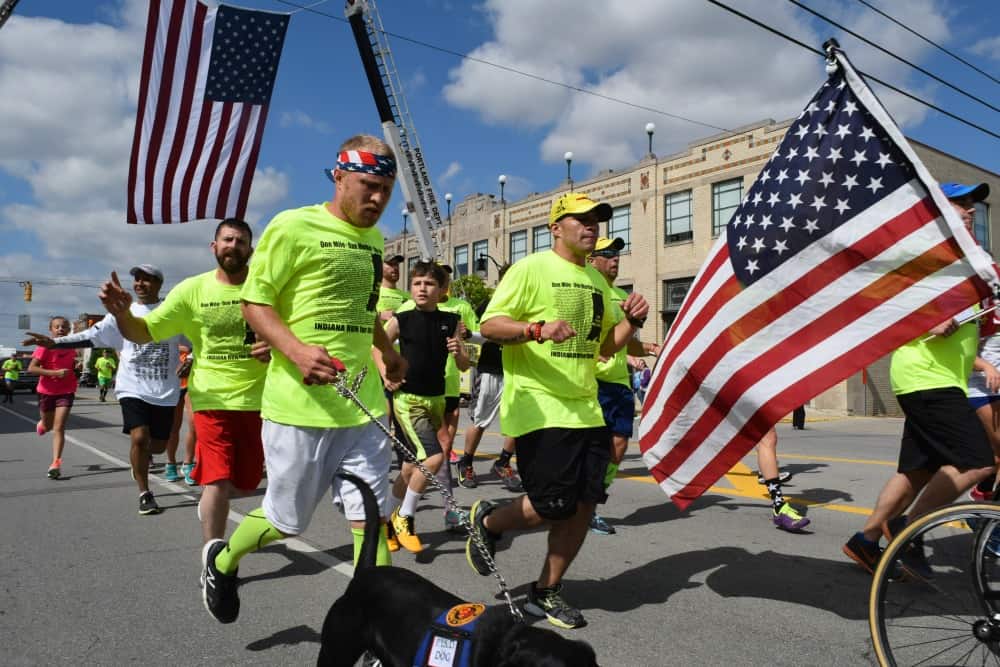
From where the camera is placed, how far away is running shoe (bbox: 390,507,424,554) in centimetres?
497

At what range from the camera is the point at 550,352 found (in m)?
3.78

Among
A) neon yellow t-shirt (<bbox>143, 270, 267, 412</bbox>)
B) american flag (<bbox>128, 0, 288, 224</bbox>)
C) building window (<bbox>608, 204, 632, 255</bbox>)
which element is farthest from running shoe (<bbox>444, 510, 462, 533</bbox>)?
building window (<bbox>608, 204, 632, 255</bbox>)

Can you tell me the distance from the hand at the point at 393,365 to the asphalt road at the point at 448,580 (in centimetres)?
129

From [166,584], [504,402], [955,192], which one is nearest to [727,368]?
[504,402]

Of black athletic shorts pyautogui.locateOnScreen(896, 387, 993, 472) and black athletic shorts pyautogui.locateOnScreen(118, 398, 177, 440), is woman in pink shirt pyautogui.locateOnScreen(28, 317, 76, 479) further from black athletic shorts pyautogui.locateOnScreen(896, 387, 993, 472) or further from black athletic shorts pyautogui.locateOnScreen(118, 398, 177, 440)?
black athletic shorts pyautogui.locateOnScreen(896, 387, 993, 472)

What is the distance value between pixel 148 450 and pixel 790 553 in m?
5.54

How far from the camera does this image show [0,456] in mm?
10734

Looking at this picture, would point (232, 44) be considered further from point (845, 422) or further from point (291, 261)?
point (845, 422)

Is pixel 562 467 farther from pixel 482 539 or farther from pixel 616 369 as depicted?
pixel 616 369

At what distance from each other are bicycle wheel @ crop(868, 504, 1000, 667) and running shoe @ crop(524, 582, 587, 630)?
1.31m

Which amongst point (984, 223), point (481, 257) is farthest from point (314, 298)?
point (481, 257)

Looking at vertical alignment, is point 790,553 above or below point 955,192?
below

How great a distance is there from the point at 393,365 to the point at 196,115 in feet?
18.2

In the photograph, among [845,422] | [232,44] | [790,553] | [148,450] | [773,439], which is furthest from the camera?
[845,422]
